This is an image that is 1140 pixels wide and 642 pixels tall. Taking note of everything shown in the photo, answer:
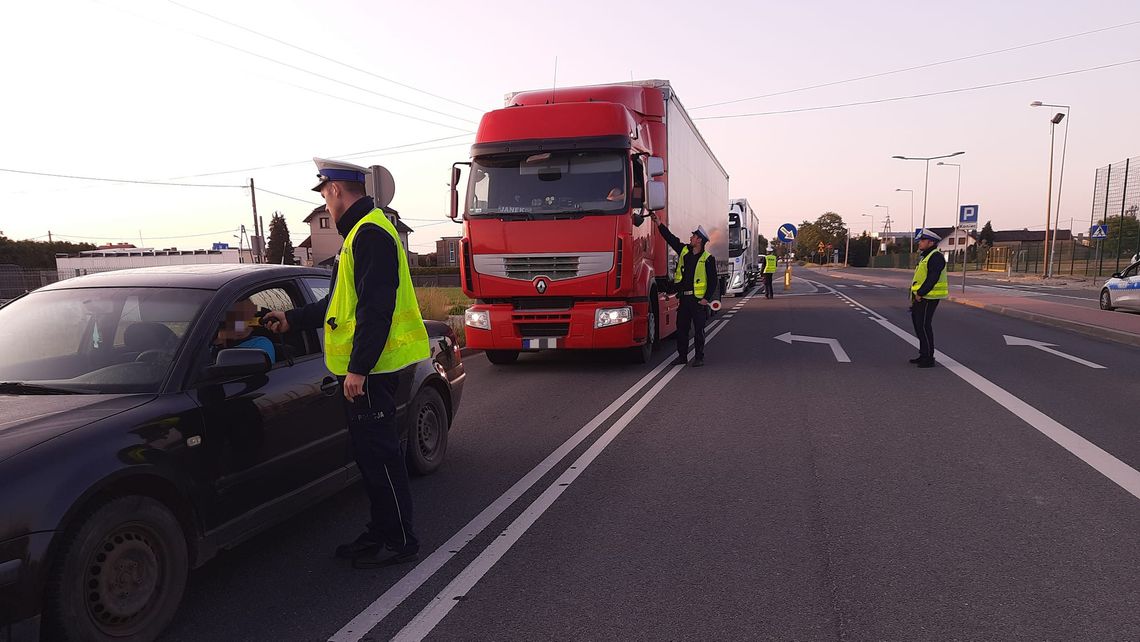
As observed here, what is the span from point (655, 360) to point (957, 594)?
304 inches

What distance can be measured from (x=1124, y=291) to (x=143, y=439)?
2118cm

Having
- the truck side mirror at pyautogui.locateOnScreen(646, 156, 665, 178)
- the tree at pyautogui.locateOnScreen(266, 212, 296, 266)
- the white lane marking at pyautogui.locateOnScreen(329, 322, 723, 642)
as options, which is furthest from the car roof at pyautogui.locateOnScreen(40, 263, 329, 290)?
the tree at pyautogui.locateOnScreen(266, 212, 296, 266)

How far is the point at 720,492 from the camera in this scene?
15.2 ft

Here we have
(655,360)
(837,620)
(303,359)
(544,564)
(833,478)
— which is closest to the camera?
(837,620)

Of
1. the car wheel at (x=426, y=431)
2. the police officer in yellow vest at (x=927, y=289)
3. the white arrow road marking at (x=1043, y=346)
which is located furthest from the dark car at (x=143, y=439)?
the white arrow road marking at (x=1043, y=346)

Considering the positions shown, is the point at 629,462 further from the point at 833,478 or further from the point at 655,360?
the point at 655,360

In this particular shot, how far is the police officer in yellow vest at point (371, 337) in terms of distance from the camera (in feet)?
10.7

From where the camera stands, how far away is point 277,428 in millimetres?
3516

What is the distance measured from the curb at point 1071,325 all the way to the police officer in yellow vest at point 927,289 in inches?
193

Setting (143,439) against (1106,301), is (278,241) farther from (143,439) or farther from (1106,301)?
(143,439)

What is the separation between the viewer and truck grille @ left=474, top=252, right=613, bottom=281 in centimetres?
868

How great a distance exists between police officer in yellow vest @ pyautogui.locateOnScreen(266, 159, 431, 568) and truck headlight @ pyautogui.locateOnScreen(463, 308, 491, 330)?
5474mm

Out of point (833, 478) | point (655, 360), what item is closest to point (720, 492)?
point (833, 478)

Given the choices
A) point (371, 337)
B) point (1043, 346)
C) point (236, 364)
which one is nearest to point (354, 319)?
point (371, 337)
